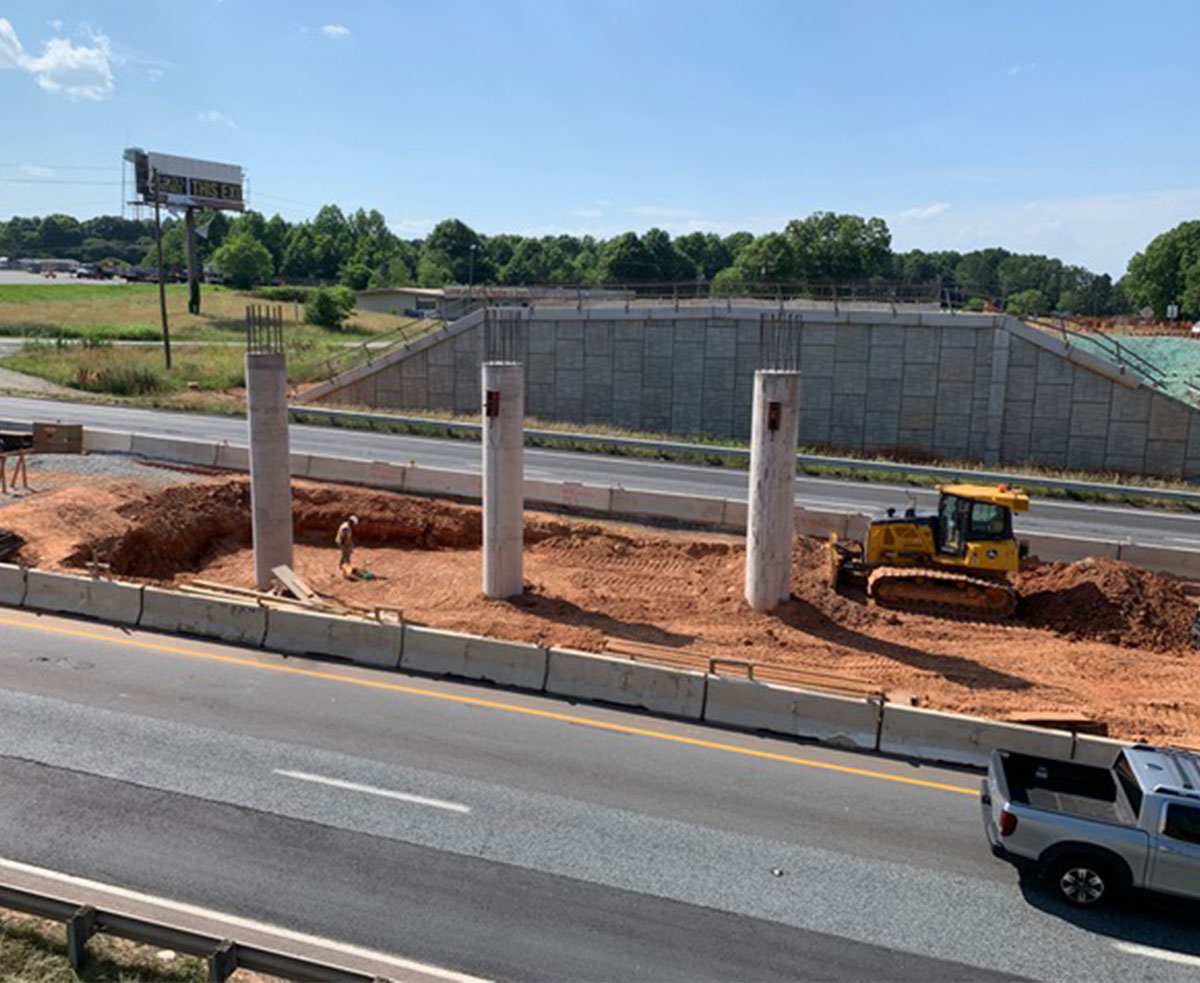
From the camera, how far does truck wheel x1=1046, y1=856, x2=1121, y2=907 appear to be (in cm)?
926

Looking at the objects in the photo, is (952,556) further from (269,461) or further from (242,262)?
(242,262)

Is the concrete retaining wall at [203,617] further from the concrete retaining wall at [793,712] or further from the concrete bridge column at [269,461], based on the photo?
Result: the concrete retaining wall at [793,712]

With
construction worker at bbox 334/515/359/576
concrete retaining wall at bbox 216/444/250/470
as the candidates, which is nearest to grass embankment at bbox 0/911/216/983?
construction worker at bbox 334/515/359/576

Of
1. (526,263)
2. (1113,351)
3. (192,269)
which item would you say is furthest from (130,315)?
(526,263)

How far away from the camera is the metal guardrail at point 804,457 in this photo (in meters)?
30.5

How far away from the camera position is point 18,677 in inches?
557

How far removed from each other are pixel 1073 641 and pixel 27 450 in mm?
27386

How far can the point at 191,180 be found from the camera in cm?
9369

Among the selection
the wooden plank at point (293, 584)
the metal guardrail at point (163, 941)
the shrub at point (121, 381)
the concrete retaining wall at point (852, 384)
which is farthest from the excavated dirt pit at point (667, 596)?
the shrub at point (121, 381)

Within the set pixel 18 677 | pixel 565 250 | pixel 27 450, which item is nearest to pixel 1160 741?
pixel 18 677

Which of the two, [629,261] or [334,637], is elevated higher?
[629,261]

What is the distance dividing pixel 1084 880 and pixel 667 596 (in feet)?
39.7

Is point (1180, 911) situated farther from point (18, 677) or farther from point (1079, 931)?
point (18, 677)

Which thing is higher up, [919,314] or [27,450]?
[919,314]
